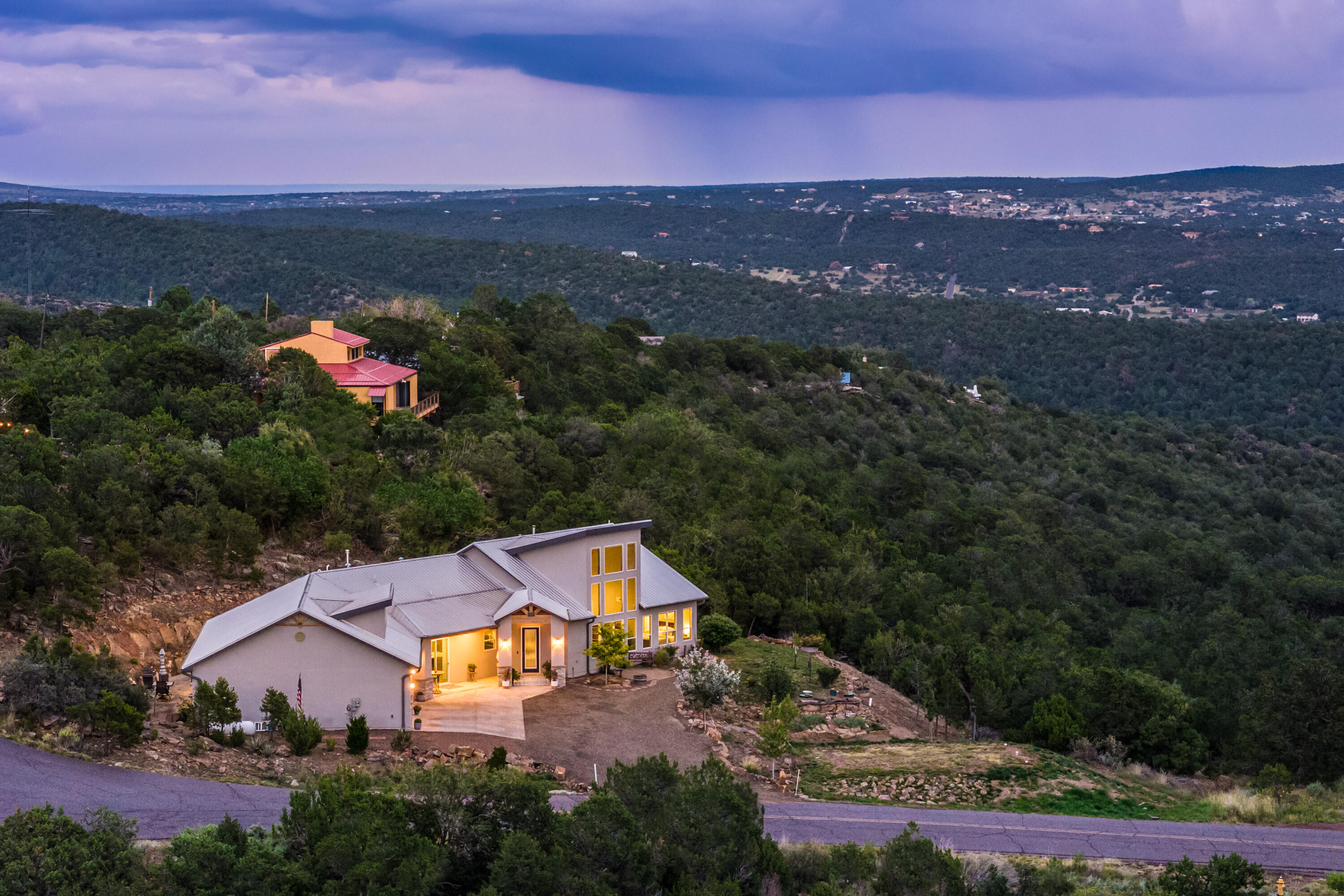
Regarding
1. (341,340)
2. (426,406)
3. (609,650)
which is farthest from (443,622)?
(341,340)

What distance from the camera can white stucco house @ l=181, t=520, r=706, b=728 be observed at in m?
22.5

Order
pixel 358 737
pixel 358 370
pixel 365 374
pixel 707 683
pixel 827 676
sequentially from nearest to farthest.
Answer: pixel 358 737 → pixel 707 683 → pixel 827 676 → pixel 365 374 → pixel 358 370

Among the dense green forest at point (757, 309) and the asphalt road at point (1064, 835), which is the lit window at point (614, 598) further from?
the dense green forest at point (757, 309)

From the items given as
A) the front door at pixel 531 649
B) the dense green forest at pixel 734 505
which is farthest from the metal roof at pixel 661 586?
the dense green forest at pixel 734 505

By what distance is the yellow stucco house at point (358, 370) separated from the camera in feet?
143

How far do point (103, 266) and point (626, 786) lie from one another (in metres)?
91.8

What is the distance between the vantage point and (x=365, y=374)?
44.4 metres

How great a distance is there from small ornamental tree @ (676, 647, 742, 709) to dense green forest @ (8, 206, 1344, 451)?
63.8 meters

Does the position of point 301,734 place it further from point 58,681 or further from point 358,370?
point 358,370

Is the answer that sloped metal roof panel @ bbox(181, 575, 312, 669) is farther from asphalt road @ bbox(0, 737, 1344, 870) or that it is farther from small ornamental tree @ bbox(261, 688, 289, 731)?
asphalt road @ bbox(0, 737, 1344, 870)

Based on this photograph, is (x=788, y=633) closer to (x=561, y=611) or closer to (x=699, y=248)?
(x=561, y=611)

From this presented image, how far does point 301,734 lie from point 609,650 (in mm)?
7746

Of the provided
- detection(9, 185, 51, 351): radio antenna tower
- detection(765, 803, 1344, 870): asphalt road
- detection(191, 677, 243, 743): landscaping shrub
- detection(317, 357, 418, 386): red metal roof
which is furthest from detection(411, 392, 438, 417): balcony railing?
detection(765, 803, 1344, 870): asphalt road

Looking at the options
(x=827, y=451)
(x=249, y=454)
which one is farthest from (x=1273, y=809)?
(x=827, y=451)
